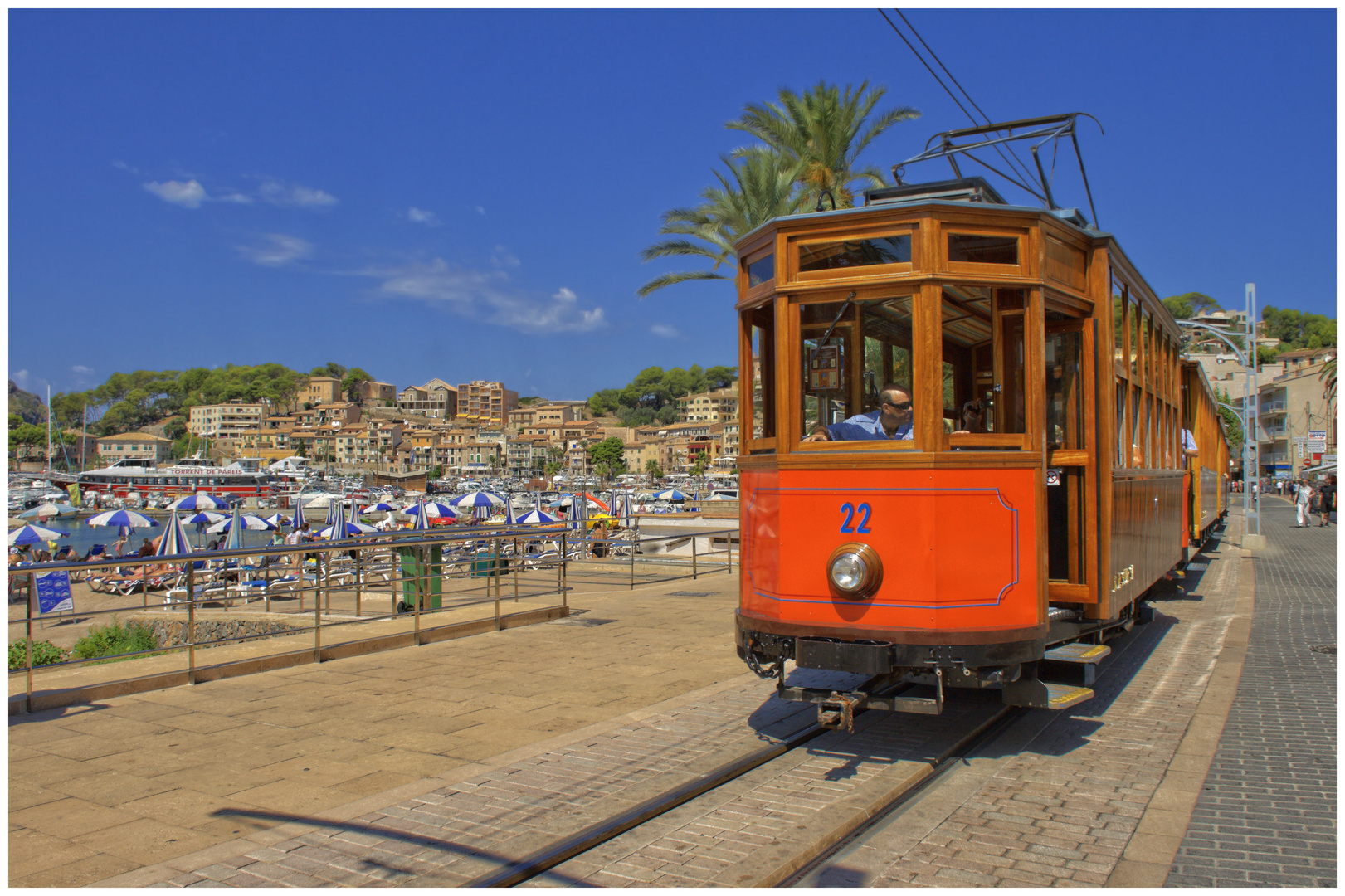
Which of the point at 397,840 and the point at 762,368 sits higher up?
the point at 762,368

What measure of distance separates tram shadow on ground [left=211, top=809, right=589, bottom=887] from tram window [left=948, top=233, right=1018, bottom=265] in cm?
413

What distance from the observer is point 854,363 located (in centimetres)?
658

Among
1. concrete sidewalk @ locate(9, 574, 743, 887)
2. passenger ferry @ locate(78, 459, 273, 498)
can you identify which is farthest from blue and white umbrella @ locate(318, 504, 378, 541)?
passenger ferry @ locate(78, 459, 273, 498)

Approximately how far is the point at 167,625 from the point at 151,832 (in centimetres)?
999

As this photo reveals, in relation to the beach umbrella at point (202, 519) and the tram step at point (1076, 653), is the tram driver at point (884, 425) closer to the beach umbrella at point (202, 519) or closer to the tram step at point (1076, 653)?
the tram step at point (1076, 653)

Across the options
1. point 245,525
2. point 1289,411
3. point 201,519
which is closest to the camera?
point 245,525

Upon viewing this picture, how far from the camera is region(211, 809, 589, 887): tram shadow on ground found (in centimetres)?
420

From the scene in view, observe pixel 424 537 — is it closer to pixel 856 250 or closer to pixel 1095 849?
pixel 856 250

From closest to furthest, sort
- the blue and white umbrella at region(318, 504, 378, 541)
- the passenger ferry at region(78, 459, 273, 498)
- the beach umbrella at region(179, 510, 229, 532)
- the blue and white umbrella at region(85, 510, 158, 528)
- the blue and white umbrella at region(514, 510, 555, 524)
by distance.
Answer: the blue and white umbrella at region(318, 504, 378, 541)
the blue and white umbrella at region(85, 510, 158, 528)
the blue and white umbrella at region(514, 510, 555, 524)
the beach umbrella at region(179, 510, 229, 532)
the passenger ferry at region(78, 459, 273, 498)

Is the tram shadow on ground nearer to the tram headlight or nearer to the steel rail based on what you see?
the steel rail

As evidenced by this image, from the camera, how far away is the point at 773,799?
529 centimetres

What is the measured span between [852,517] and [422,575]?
624 cm

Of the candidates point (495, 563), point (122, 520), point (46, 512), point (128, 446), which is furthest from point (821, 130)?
point (128, 446)

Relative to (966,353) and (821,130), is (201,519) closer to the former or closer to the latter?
(821,130)
